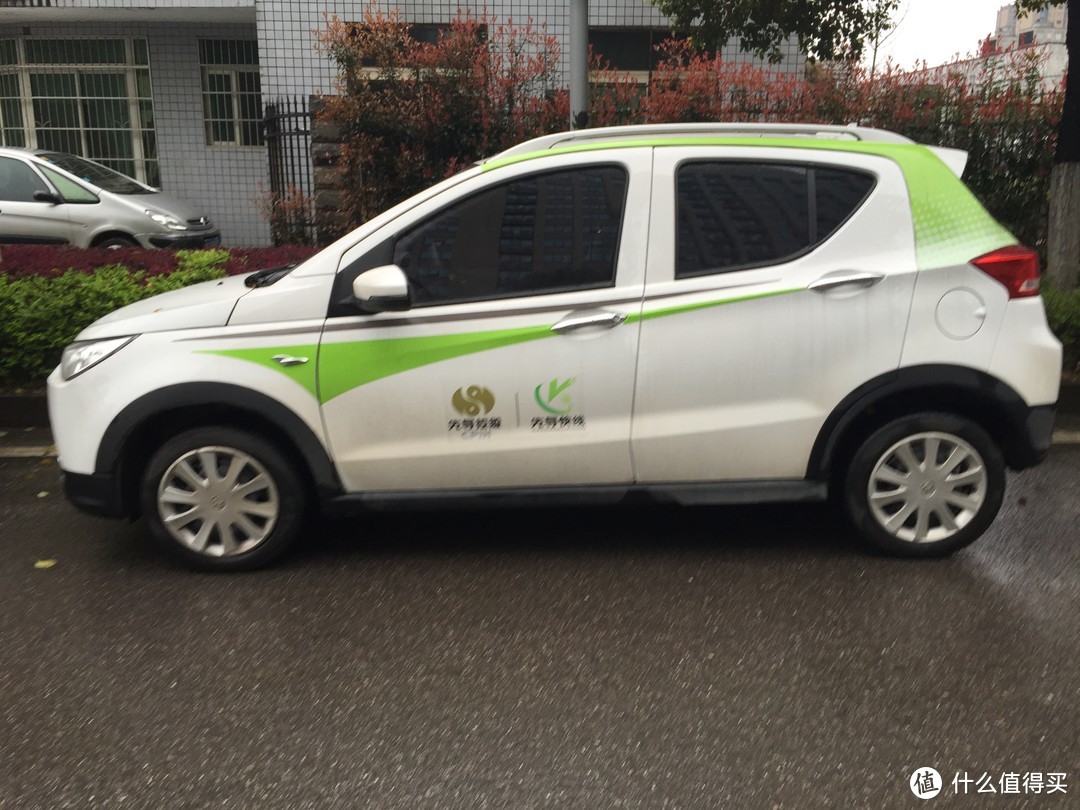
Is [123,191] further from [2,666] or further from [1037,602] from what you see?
[1037,602]

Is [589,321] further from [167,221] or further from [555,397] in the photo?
[167,221]

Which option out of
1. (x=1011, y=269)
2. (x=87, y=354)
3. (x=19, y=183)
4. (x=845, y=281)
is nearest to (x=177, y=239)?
(x=19, y=183)

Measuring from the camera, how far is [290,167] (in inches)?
512

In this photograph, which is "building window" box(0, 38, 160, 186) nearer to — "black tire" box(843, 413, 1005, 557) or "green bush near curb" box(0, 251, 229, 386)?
"green bush near curb" box(0, 251, 229, 386)

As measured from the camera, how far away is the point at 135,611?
12.9ft

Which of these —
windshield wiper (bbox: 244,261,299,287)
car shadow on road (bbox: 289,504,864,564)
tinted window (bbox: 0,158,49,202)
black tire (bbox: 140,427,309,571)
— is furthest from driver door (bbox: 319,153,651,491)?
tinted window (bbox: 0,158,49,202)

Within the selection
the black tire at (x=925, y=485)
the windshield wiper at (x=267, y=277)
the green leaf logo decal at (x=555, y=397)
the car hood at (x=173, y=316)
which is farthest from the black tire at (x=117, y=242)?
the black tire at (x=925, y=485)

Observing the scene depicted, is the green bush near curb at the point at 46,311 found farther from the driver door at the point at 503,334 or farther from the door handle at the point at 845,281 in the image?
the door handle at the point at 845,281

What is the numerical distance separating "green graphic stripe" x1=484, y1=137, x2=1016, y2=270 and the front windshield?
29.9 ft

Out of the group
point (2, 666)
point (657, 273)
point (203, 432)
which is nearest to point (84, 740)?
point (2, 666)

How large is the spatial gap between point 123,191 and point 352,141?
3893mm

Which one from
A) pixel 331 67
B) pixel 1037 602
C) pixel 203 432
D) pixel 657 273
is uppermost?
pixel 331 67

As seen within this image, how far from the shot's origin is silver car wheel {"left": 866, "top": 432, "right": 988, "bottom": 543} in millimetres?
4168

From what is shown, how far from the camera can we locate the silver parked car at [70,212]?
11086 mm
